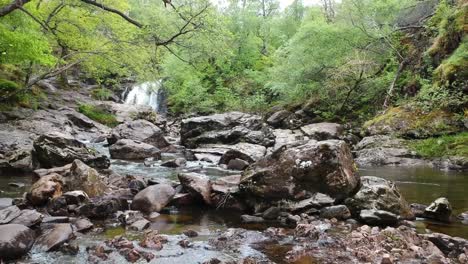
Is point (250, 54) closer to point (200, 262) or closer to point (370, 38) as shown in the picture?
point (370, 38)

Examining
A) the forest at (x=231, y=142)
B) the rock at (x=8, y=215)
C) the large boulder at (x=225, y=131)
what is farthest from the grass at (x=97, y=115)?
the rock at (x=8, y=215)

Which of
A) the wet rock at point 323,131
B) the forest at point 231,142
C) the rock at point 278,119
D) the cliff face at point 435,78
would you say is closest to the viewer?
the forest at point 231,142

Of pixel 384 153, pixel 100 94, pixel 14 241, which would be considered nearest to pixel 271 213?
pixel 14 241

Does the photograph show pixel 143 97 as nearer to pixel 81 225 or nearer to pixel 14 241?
pixel 81 225

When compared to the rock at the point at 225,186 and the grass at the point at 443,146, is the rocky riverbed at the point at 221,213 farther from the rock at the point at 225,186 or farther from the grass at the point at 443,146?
the grass at the point at 443,146

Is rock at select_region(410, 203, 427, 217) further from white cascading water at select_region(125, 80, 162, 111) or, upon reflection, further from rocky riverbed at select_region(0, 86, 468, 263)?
white cascading water at select_region(125, 80, 162, 111)

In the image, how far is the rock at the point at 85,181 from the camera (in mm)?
9438

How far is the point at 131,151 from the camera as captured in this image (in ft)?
59.0

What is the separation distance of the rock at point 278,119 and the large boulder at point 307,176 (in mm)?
19360

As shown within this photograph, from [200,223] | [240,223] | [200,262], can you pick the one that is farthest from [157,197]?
[200,262]

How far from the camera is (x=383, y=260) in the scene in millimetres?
5672

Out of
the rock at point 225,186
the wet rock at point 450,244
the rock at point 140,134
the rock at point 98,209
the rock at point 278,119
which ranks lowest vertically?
the wet rock at point 450,244

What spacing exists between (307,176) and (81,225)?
4.74 metres

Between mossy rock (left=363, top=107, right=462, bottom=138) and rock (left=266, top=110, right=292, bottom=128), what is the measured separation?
7046 millimetres
